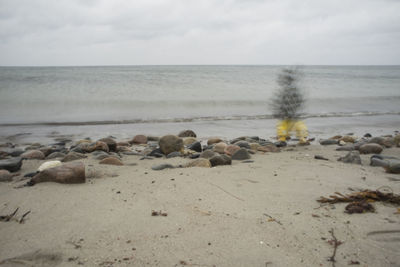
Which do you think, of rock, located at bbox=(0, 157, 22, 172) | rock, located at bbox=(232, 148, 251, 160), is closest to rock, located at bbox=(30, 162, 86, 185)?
rock, located at bbox=(0, 157, 22, 172)

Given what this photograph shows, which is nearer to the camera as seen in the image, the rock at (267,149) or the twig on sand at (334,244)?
the twig on sand at (334,244)

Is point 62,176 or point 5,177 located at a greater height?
point 62,176

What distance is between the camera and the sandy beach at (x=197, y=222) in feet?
6.48

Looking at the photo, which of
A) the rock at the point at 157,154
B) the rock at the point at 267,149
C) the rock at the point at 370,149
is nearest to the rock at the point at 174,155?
the rock at the point at 157,154

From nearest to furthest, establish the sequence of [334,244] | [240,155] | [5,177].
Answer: [334,244] < [5,177] < [240,155]

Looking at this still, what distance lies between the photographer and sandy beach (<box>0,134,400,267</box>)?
1.98m

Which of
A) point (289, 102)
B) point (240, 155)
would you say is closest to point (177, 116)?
point (289, 102)

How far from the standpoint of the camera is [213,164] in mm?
4473

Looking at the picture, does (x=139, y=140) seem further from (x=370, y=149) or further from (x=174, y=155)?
(x=370, y=149)

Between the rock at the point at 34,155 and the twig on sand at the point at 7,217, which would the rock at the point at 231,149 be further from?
the twig on sand at the point at 7,217

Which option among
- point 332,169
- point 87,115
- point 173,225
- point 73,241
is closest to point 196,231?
point 173,225

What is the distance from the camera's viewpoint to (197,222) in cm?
244

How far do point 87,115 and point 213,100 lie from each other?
7550 mm

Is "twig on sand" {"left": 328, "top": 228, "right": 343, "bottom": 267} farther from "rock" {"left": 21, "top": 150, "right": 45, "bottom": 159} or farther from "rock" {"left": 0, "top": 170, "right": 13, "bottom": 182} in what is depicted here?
"rock" {"left": 21, "top": 150, "right": 45, "bottom": 159}
